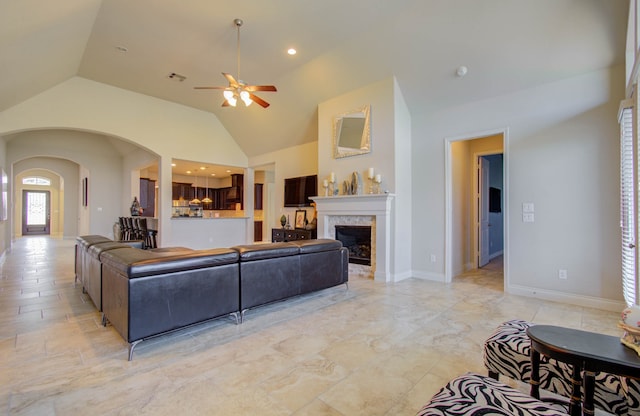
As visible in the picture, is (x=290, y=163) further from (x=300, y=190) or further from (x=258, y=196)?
(x=258, y=196)

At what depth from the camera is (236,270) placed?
2.89m

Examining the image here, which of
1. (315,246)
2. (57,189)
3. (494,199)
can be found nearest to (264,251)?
(315,246)

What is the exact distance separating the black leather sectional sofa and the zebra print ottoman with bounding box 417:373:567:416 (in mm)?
2095

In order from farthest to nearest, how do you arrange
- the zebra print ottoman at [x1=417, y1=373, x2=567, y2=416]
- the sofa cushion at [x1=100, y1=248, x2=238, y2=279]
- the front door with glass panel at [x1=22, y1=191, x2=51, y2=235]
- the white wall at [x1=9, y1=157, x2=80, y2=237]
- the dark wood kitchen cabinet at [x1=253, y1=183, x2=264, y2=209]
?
1. the front door with glass panel at [x1=22, y1=191, x2=51, y2=235]
2. the dark wood kitchen cabinet at [x1=253, y1=183, x2=264, y2=209]
3. the white wall at [x1=9, y1=157, x2=80, y2=237]
4. the sofa cushion at [x1=100, y1=248, x2=238, y2=279]
5. the zebra print ottoman at [x1=417, y1=373, x2=567, y2=416]

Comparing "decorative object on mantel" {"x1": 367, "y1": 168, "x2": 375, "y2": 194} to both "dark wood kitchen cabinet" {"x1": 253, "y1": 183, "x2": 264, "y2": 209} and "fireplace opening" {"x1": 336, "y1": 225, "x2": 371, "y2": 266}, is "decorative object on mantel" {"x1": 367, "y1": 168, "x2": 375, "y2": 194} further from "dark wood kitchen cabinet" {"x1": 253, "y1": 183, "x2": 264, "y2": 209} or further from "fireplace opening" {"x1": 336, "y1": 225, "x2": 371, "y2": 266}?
"dark wood kitchen cabinet" {"x1": 253, "y1": 183, "x2": 264, "y2": 209}

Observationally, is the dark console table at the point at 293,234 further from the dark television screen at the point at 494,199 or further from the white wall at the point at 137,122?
the dark television screen at the point at 494,199

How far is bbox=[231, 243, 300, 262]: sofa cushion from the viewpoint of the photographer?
2.97 m

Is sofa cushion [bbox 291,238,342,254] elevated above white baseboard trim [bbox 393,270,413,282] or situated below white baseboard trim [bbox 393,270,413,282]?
above

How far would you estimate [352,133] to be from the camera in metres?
5.42

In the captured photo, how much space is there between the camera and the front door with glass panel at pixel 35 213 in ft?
45.5

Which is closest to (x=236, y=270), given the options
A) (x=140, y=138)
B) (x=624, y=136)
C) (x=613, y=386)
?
(x=613, y=386)

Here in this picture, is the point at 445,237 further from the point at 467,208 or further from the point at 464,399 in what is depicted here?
the point at 464,399

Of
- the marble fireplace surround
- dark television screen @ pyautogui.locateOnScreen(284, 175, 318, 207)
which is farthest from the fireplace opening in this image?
dark television screen @ pyautogui.locateOnScreen(284, 175, 318, 207)

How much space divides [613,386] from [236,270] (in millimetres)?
2694
